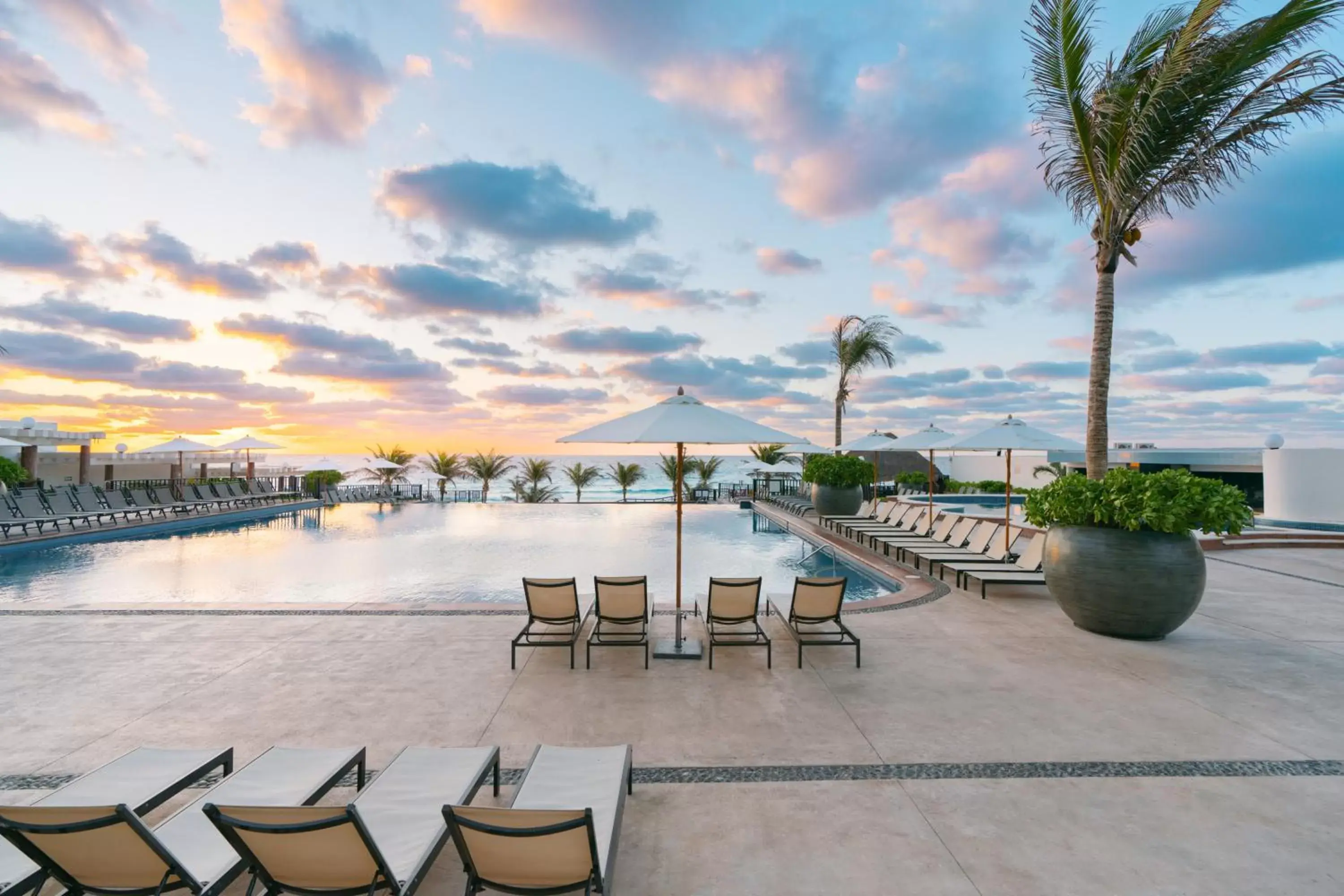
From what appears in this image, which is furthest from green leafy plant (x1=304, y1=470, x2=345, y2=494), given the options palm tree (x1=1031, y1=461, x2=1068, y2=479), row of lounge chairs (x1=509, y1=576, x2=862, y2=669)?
palm tree (x1=1031, y1=461, x2=1068, y2=479)

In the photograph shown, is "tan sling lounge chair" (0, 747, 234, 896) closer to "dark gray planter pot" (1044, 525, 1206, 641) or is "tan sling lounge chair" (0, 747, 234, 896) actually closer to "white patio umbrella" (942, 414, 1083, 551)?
"dark gray planter pot" (1044, 525, 1206, 641)

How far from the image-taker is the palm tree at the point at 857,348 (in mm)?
21859

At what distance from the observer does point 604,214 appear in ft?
57.9

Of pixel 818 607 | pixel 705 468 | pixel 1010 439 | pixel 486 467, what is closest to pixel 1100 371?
pixel 1010 439

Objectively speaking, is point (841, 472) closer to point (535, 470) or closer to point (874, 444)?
point (874, 444)

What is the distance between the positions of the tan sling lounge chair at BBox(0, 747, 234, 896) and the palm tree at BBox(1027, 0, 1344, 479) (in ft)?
29.2

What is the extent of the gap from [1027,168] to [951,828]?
11.6 meters

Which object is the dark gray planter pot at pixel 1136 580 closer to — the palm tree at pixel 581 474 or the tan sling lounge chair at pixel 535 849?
the tan sling lounge chair at pixel 535 849

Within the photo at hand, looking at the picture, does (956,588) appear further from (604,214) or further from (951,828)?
(604,214)

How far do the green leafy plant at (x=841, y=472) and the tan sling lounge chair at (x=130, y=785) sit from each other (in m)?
15.3

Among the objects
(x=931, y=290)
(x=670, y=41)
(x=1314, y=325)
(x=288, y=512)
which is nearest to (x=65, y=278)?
(x=288, y=512)

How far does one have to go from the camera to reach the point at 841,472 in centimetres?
1691

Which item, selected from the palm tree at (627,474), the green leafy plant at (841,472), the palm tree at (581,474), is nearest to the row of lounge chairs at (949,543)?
the green leafy plant at (841,472)

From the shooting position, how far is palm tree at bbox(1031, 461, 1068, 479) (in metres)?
24.9
